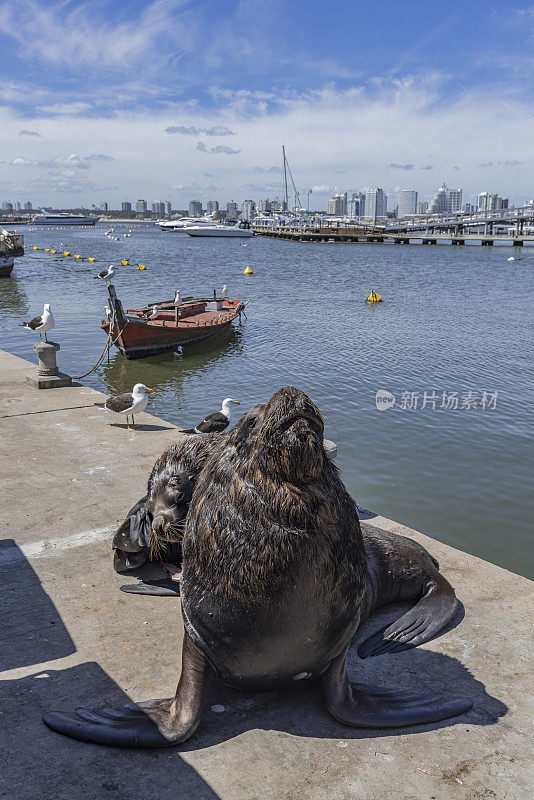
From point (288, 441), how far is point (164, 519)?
201 centimetres

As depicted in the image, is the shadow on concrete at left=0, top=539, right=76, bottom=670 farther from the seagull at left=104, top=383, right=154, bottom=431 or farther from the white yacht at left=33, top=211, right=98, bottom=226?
the white yacht at left=33, top=211, right=98, bottom=226

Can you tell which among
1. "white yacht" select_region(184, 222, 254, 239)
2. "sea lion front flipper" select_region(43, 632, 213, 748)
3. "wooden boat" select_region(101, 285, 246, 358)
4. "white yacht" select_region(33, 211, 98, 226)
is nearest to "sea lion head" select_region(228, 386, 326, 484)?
"sea lion front flipper" select_region(43, 632, 213, 748)

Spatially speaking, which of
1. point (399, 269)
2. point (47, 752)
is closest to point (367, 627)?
point (47, 752)

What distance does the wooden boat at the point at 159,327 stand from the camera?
20016mm

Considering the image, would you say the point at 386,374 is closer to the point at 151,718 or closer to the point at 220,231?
the point at 151,718

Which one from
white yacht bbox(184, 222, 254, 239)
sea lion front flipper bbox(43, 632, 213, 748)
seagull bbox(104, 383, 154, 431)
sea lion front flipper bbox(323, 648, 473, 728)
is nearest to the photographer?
sea lion front flipper bbox(43, 632, 213, 748)

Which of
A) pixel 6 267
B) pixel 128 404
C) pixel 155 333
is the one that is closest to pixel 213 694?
pixel 128 404

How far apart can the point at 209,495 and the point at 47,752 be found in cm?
157

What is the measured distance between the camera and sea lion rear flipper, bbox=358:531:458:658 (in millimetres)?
4541

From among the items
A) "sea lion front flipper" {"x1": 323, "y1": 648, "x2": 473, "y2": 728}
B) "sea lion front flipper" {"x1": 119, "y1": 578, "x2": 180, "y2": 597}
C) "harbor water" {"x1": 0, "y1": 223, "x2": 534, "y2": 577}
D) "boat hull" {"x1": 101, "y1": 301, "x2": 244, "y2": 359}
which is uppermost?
"sea lion front flipper" {"x1": 323, "y1": 648, "x2": 473, "y2": 728}

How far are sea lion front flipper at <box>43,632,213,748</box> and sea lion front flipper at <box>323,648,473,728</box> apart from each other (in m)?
0.72

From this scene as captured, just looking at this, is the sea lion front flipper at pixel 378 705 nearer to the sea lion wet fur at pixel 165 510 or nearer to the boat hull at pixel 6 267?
the sea lion wet fur at pixel 165 510

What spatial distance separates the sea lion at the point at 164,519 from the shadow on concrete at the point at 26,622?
625mm

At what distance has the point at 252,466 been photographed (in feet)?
10.9
